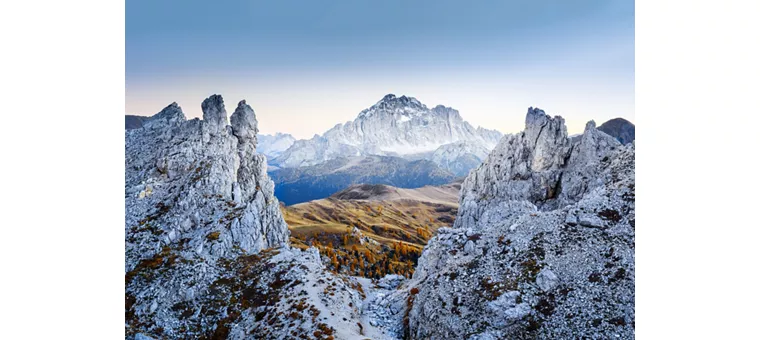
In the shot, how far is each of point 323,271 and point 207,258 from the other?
10.7 metres

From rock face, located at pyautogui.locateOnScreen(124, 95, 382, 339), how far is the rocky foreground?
119mm

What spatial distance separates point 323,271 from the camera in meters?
30.5

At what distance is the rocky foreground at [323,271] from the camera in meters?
17.4

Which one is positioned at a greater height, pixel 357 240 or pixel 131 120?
pixel 131 120

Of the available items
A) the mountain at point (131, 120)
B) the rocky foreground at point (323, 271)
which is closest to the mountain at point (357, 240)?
the rocky foreground at point (323, 271)

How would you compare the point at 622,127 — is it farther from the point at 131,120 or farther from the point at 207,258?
the point at 131,120

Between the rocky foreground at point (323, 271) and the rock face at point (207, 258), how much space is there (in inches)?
4.7

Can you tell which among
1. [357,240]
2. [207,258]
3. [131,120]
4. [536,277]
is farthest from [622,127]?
[357,240]

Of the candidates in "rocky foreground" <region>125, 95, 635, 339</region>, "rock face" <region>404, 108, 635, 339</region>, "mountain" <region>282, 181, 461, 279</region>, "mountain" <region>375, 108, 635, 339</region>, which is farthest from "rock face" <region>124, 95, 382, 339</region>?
"mountain" <region>282, 181, 461, 279</region>

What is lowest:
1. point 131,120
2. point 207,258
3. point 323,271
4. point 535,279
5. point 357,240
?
point 357,240

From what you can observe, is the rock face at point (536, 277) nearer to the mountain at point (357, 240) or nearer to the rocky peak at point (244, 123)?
the mountain at point (357, 240)

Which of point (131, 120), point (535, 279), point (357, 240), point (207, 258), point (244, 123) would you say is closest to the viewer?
point (535, 279)
